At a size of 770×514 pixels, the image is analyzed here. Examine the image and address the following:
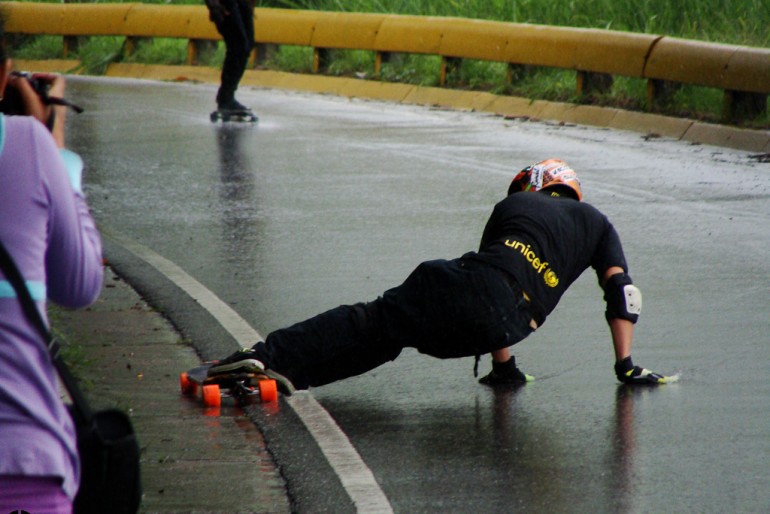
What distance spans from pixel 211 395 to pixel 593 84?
38.9 feet

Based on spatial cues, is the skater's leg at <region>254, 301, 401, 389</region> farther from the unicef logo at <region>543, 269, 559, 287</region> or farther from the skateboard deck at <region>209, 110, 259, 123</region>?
the skateboard deck at <region>209, 110, 259, 123</region>

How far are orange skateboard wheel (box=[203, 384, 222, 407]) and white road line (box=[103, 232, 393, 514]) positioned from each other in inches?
11.0

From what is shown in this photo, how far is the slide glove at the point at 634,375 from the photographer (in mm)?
6219

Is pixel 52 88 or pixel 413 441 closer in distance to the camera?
pixel 52 88

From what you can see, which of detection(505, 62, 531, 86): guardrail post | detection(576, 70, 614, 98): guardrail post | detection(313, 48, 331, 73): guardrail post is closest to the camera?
detection(576, 70, 614, 98): guardrail post

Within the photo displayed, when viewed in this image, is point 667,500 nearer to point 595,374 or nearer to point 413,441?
point 413,441

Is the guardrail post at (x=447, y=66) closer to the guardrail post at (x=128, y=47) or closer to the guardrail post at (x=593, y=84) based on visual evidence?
the guardrail post at (x=593, y=84)

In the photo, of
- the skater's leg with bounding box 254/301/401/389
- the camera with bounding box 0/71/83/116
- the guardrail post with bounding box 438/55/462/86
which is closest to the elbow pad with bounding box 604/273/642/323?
the skater's leg with bounding box 254/301/401/389

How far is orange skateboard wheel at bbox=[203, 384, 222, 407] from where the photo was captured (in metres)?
5.77

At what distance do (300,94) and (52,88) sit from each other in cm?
1778

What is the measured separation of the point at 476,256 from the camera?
6.10 metres

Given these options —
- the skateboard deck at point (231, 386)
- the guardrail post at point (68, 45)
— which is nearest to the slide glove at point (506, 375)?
the skateboard deck at point (231, 386)

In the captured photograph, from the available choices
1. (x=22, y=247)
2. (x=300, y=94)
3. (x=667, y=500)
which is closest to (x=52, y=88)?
(x=22, y=247)

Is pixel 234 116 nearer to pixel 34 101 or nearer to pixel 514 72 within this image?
pixel 514 72
